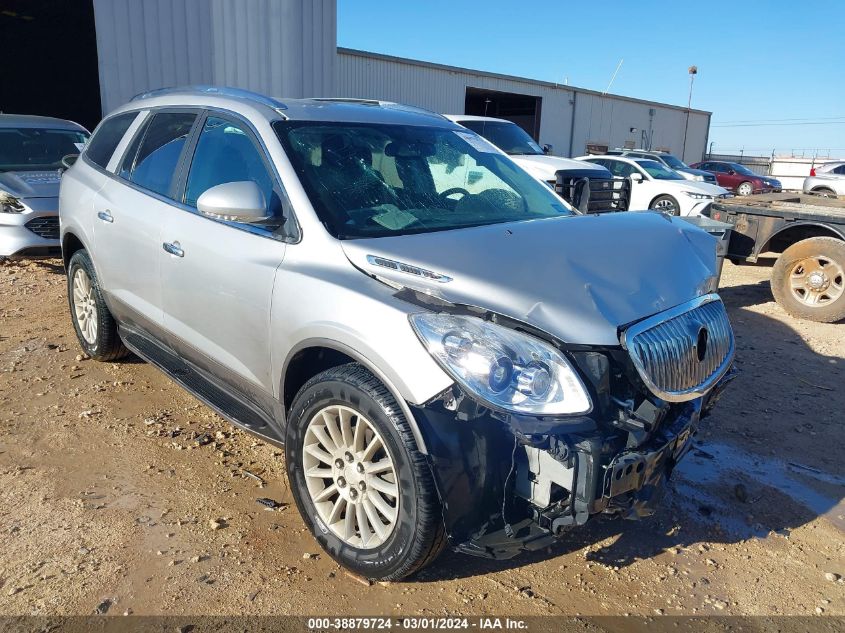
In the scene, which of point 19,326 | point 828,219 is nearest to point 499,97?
point 828,219

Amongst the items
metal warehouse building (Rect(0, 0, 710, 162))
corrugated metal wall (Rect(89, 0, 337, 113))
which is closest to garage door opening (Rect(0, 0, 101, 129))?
metal warehouse building (Rect(0, 0, 710, 162))

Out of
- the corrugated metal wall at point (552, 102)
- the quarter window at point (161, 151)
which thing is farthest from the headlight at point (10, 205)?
the corrugated metal wall at point (552, 102)

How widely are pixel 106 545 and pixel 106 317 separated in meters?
2.18

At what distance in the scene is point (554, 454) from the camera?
2.20 m

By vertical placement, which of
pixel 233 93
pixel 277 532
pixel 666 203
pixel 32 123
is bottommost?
pixel 277 532

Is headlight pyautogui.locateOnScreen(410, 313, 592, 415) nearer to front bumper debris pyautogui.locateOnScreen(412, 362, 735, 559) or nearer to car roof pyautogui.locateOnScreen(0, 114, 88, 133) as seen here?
front bumper debris pyautogui.locateOnScreen(412, 362, 735, 559)

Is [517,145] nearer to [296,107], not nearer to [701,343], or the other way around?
[296,107]

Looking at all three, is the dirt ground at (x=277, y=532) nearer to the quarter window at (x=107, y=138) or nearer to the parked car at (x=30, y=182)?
the quarter window at (x=107, y=138)

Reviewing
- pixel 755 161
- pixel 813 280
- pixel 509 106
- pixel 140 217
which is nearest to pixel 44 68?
pixel 140 217

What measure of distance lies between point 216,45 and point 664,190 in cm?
1000

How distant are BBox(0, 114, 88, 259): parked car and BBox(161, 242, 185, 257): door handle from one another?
468 cm

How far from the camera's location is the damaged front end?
2.20 meters

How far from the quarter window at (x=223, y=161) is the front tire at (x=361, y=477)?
109cm

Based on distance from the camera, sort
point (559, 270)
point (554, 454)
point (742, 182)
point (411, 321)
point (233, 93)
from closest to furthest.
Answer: point (554, 454) → point (411, 321) → point (559, 270) → point (233, 93) → point (742, 182)
